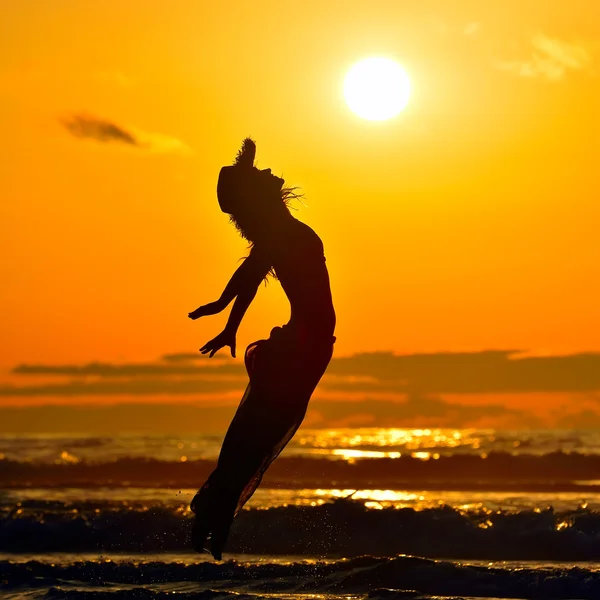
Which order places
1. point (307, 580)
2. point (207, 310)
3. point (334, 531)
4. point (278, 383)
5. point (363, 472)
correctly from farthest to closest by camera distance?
1. point (363, 472)
2. point (334, 531)
3. point (307, 580)
4. point (278, 383)
5. point (207, 310)

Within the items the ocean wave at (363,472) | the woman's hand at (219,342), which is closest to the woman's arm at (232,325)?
the woman's hand at (219,342)

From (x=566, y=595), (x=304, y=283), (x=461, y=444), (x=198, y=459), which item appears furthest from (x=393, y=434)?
(x=304, y=283)

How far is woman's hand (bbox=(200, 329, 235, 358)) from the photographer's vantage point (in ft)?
31.6

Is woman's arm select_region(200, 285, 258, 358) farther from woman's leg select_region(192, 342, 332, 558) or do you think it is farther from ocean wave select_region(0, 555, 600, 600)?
ocean wave select_region(0, 555, 600, 600)

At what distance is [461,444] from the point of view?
44.2 m

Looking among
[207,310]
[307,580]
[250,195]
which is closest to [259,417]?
[207,310]

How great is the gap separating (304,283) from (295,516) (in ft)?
40.0

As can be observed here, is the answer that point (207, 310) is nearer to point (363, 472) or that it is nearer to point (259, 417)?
point (259, 417)

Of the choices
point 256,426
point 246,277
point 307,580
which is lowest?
point 307,580

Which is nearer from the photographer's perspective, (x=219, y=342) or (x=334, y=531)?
(x=219, y=342)

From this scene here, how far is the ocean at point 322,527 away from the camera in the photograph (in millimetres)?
14602

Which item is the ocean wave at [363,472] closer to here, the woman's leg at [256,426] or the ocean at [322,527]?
the ocean at [322,527]

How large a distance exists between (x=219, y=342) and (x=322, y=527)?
12.1m

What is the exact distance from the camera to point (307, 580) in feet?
48.5
